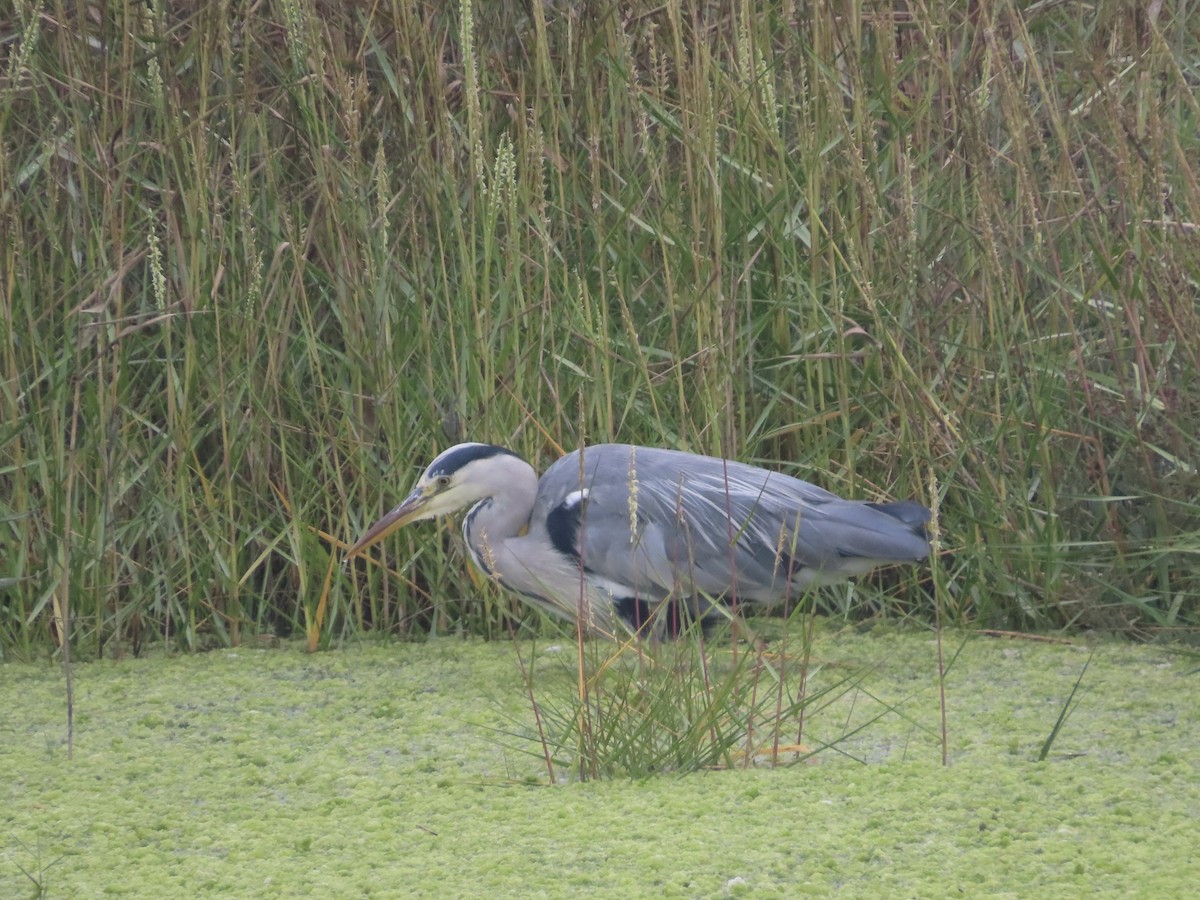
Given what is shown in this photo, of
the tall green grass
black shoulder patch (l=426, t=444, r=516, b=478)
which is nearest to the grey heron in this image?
black shoulder patch (l=426, t=444, r=516, b=478)

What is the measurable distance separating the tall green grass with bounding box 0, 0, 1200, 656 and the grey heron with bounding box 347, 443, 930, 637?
14 centimetres

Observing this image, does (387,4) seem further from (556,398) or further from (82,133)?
(556,398)

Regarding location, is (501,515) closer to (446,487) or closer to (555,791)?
(446,487)

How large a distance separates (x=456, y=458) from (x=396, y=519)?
0.16 meters

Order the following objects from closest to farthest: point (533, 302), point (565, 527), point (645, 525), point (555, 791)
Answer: point (555, 791)
point (645, 525)
point (565, 527)
point (533, 302)

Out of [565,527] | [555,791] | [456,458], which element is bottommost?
[555,791]

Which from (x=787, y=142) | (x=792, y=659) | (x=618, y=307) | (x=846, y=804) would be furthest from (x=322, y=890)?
(x=787, y=142)

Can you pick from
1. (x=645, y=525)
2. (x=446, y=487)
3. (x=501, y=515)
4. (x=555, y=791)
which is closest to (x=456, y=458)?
(x=446, y=487)

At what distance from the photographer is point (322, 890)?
1982mm

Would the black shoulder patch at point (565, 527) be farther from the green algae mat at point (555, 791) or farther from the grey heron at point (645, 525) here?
the green algae mat at point (555, 791)

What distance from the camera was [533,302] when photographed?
343 centimetres

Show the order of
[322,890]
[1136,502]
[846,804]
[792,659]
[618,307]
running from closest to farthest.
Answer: [322,890], [846,804], [792,659], [1136,502], [618,307]

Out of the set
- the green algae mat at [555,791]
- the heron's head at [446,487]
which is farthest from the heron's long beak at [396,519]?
the green algae mat at [555,791]

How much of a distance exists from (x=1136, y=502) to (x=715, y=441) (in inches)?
31.7
